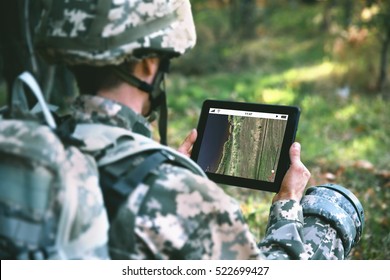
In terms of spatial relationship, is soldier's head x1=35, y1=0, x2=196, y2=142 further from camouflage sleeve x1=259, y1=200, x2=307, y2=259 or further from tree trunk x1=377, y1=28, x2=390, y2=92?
tree trunk x1=377, y1=28, x2=390, y2=92

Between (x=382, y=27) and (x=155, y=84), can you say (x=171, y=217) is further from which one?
(x=382, y=27)

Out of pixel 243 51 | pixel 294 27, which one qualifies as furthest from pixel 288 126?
pixel 294 27

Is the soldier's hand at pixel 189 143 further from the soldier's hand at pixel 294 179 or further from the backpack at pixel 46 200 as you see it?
the backpack at pixel 46 200

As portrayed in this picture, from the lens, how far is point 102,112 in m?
1.76

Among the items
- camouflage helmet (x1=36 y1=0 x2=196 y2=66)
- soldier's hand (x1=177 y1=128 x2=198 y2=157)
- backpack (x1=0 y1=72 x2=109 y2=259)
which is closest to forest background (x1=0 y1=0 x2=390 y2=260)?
camouflage helmet (x1=36 y1=0 x2=196 y2=66)

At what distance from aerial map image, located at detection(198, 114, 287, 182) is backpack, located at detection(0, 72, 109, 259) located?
92 cm

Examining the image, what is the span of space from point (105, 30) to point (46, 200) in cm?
53

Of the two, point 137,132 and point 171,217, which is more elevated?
point 137,132

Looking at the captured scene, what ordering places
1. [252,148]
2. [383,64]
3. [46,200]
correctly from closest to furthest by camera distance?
[46,200], [252,148], [383,64]

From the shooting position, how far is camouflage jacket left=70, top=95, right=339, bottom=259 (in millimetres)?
1615

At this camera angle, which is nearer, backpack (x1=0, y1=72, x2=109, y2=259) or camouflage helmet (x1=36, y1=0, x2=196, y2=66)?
backpack (x1=0, y1=72, x2=109, y2=259)

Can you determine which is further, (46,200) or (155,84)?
(155,84)

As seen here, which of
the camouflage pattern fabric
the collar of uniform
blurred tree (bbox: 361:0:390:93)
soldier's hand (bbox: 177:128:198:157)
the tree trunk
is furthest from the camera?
the tree trunk

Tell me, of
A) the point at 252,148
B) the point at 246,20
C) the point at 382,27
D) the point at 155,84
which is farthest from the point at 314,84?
the point at 155,84
